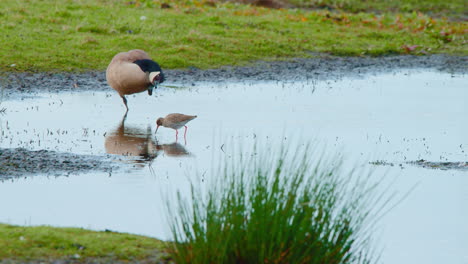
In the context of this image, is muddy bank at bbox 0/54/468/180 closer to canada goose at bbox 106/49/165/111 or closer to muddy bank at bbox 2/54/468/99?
muddy bank at bbox 2/54/468/99

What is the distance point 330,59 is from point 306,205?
16.5m

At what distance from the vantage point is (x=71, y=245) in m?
7.49

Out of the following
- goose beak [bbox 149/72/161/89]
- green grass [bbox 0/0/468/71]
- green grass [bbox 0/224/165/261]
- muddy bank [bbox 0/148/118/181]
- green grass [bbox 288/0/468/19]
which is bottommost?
green grass [bbox 0/224/165/261]

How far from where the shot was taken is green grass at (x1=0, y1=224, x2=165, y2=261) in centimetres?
725

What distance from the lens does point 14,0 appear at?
24391 mm

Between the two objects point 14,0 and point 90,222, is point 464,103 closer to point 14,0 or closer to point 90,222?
point 90,222

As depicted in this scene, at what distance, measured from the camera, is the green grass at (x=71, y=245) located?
285 inches

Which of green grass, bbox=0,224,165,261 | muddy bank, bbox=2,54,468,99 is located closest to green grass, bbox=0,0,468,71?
muddy bank, bbox=2,54,468,99

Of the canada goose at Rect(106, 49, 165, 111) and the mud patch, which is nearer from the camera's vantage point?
the mud patch

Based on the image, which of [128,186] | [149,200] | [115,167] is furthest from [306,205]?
[115,167]

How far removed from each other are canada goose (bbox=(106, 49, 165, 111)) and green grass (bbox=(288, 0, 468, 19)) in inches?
724

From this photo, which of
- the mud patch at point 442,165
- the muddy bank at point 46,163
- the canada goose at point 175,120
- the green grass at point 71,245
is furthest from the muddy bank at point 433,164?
the green grass at point 71,245

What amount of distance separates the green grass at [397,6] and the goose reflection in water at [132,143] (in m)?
20.4

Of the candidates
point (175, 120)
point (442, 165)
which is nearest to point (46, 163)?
point (175, 120)
